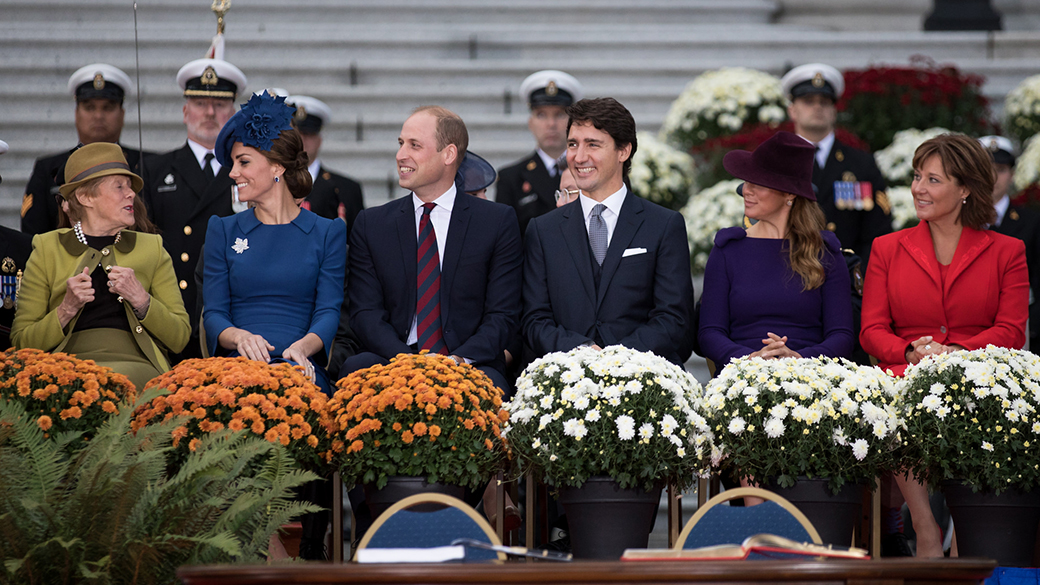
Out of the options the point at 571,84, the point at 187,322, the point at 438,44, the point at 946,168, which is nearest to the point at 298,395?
the point at 187,322

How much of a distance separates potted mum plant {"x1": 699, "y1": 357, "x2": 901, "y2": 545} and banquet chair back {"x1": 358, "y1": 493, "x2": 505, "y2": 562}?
1226 millimetres

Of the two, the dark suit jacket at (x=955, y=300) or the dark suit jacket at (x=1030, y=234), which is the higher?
the dark suit jacket at (x=1030, y=234)

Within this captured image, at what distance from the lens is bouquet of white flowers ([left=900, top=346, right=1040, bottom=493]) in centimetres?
405

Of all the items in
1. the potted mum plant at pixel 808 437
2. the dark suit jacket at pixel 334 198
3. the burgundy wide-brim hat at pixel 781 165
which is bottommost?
the potted mum plant at pixel 808 437

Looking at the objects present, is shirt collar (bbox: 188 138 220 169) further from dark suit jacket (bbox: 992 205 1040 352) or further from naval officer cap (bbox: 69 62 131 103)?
dark suit jacket (bbox: 992 205 1040 352)

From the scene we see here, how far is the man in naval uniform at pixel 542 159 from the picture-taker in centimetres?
646

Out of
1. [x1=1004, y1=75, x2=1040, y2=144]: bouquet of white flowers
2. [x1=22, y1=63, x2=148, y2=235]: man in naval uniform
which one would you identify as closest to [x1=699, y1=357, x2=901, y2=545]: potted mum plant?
[x1=22, y1=63, x2=148, y2=235]: man in naval uniform

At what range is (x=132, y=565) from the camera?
3.33 metres

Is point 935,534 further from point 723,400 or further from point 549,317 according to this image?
point 549,317

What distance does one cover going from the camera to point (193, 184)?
5898 mm

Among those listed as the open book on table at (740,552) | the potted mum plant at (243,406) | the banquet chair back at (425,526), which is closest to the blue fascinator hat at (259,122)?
the potted mum plant at (243,406)

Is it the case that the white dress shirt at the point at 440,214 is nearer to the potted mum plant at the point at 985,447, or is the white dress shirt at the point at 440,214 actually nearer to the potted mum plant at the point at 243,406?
the potted mum plant at the point at 243,406

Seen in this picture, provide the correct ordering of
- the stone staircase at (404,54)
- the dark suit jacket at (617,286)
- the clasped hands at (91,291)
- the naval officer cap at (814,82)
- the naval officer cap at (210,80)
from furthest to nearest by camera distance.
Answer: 1. the stone staircase at (404,54)
2. the naval officer cap at (814,82)
3. the naval officer cap at (210,80)
4. the dark suit jacket at (617,286)
5. the clasped hands at (91,291)

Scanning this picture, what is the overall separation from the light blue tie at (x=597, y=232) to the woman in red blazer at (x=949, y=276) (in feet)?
4.04
